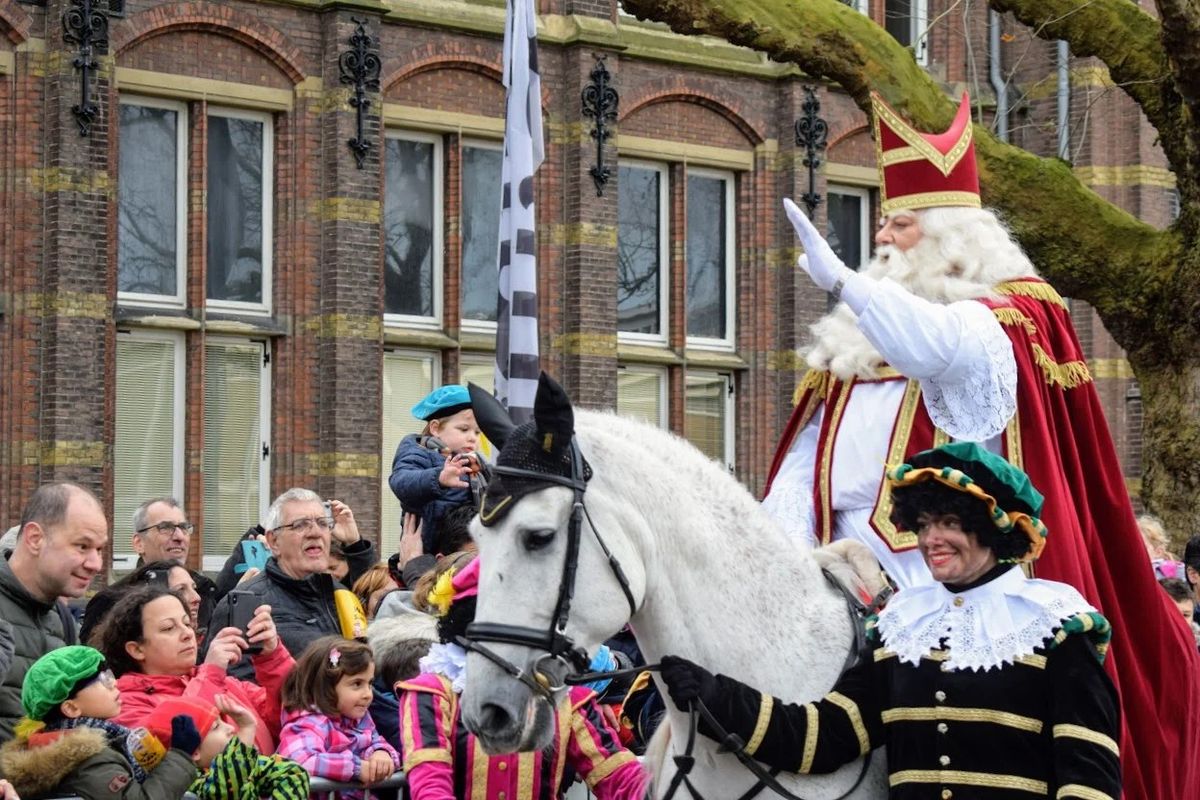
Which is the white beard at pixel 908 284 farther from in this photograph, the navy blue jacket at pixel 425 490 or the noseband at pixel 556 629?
the navy blue jacket at pixel 425 490

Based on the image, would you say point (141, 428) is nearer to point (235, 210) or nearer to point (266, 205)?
point (235, 210)

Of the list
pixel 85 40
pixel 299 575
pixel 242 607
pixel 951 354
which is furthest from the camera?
pixel 85 40

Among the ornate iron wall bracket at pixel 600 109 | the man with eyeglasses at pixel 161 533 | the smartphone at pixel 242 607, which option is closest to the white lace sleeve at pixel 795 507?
the smartphone at pixel 242 607

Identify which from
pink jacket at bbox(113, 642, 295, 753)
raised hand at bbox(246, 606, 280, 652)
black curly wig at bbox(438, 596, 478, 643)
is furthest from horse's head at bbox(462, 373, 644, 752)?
raised hand at bbox(246, 606, 280, 652)

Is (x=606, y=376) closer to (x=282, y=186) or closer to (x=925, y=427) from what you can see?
(x=282, y=186)

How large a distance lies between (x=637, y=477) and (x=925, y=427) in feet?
3.91

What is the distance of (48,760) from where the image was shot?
5465 millimetres

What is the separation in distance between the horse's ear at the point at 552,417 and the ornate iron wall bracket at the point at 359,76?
13.9 m

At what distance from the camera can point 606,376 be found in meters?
19.5

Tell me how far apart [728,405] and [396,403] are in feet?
13.9

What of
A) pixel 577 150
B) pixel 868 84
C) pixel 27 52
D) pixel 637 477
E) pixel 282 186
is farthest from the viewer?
pixel 577 150

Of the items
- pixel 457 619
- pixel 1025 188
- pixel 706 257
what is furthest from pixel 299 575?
pixel 706 257

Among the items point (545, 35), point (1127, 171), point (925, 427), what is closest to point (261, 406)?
point (545, 35)

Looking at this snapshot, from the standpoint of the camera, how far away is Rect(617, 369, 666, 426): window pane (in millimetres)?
20484
